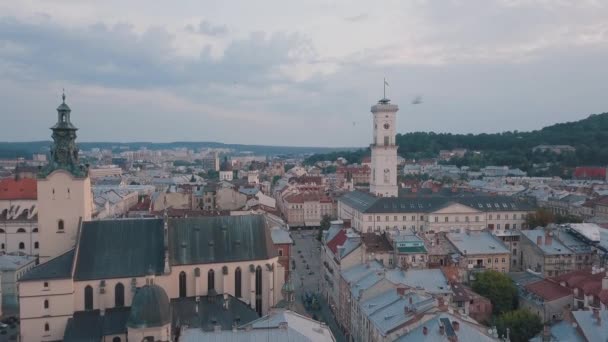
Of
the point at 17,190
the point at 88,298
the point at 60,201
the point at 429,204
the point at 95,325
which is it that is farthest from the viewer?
the point at 429,204

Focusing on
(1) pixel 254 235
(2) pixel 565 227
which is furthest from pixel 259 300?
(2) pixel 565 227

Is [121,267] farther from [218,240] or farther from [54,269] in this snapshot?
[218,240]

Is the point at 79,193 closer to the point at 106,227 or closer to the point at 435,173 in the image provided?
the point at 106,227

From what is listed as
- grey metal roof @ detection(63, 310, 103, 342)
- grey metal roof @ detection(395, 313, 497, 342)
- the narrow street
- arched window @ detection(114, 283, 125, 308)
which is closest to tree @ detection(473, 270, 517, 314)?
the narrow street

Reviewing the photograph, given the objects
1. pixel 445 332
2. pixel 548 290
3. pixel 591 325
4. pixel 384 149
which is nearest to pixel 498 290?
pixel 548 290

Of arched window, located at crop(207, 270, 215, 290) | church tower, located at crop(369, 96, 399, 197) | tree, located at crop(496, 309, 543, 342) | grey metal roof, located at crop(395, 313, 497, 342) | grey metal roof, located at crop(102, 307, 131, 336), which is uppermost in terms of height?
church tower, located at crop(369, 96, 399, 197)

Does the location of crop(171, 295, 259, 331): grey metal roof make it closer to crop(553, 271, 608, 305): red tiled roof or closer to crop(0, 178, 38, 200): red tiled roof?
crop(553, 271, 608, 305): red tiled roof

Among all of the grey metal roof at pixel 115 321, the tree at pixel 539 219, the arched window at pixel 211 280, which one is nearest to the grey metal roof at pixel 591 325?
the arched window at pixel 211 280

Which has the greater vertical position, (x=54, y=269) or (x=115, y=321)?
(x=54, y=269)
